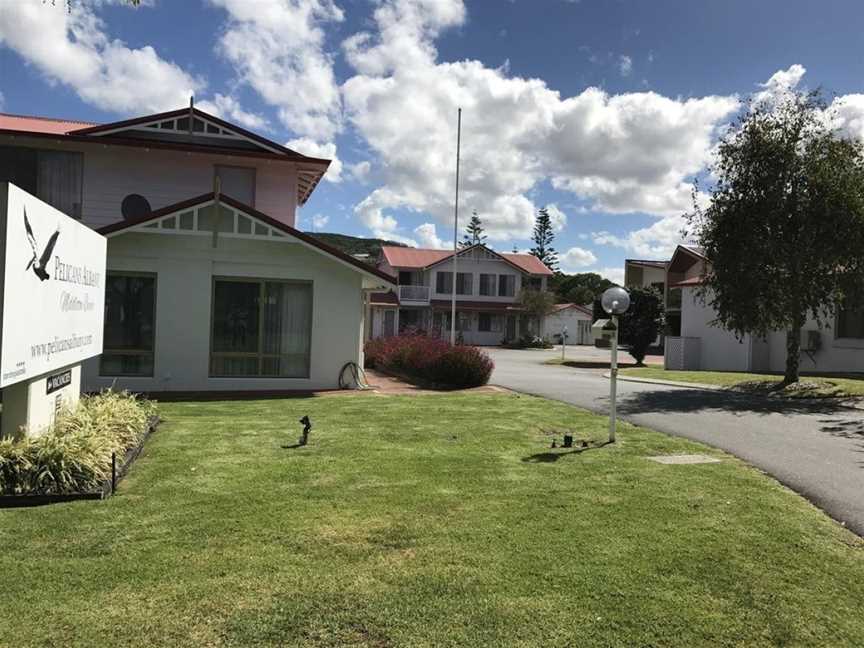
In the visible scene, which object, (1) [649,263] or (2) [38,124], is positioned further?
(1) [649,263]

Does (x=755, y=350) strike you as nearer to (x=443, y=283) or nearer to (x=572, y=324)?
(x=443, y=283)

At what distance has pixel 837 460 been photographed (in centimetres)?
886

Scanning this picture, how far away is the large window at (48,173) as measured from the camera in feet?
58.5

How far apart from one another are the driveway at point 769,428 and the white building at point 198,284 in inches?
217

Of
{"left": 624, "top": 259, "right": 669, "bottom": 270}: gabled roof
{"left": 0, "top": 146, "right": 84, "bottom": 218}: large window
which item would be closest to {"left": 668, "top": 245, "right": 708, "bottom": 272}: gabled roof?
{"left": 624, "top": 259, "right": 669, "bottom": 270}: gabled roof

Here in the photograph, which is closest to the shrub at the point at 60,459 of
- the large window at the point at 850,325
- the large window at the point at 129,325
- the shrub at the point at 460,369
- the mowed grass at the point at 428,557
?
the mowed grass at the point at 428,557

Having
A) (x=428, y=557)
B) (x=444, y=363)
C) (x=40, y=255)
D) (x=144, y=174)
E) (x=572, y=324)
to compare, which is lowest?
(x=428, y=557)

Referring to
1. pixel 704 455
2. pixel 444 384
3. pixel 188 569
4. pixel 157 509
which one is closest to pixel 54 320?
pixel 157 509

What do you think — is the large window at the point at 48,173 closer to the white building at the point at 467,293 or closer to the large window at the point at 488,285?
the white building at the point at 467,293

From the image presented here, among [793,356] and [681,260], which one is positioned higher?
[681,260]

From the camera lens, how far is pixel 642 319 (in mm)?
32281

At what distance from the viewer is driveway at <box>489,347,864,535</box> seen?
748 centimetres

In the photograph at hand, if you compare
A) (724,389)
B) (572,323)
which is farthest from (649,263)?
(724,389)

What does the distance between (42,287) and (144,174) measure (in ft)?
42.2
